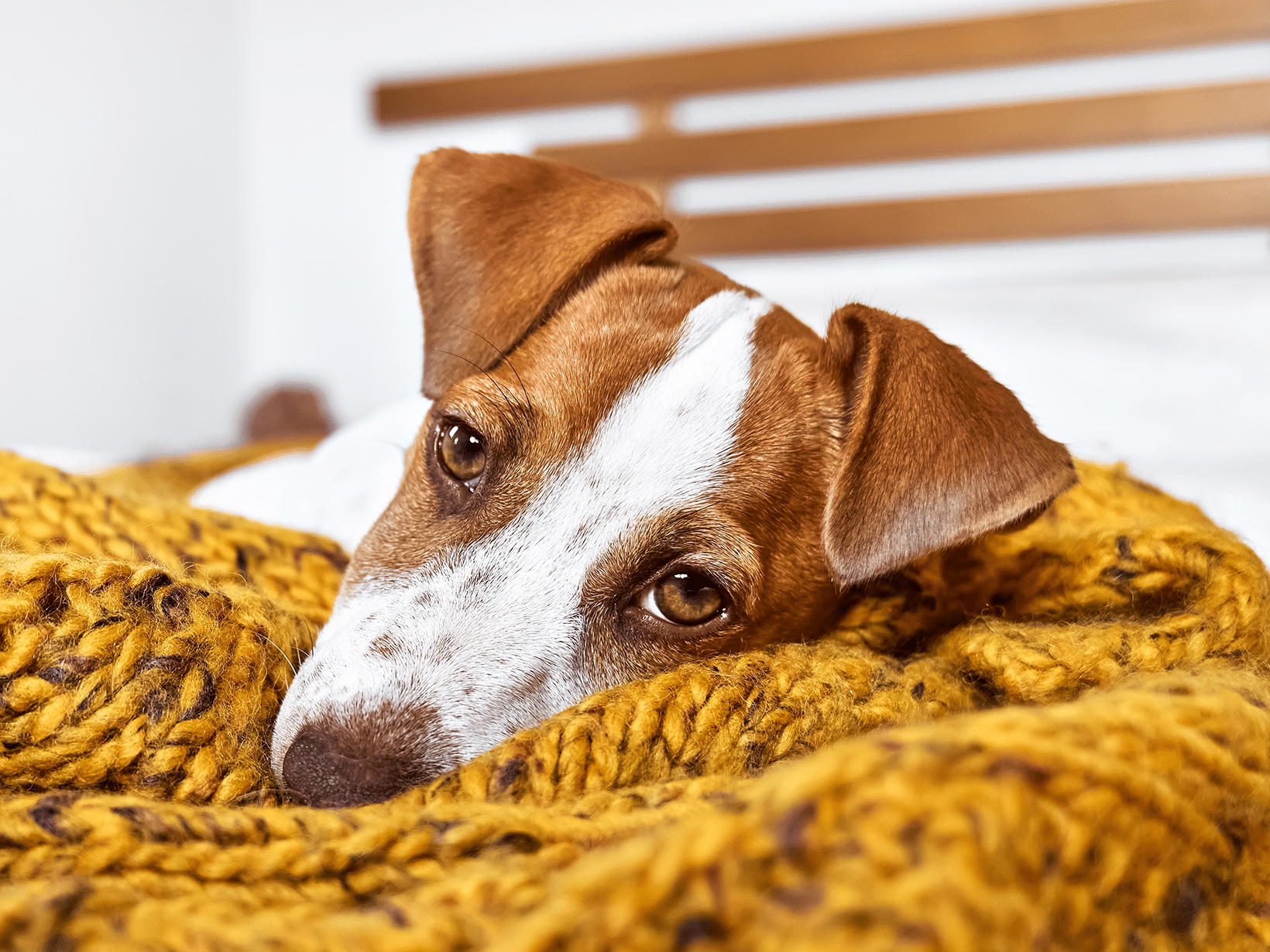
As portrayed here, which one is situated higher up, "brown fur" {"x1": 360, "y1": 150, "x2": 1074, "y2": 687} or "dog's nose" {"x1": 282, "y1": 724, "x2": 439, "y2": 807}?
"brown fur" {"x1": 360, "y1": 150, "x2": 1074, "y2": 687}

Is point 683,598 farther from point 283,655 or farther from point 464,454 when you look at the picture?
point 283,655

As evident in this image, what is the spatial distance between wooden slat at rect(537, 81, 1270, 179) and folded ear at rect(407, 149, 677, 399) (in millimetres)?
2137

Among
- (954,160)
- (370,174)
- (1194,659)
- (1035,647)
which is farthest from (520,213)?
(370,174)

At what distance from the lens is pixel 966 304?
9.51 feet

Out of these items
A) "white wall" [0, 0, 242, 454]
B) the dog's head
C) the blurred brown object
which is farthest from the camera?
"white wall" [0, 0, 242, 454]

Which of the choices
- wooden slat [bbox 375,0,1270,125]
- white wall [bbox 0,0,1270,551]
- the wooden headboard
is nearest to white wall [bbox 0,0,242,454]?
white wall [bbox 0,0,1270,551]

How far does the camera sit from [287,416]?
374cm

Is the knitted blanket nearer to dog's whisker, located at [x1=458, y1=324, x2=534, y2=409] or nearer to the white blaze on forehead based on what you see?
the white blaze on forehead

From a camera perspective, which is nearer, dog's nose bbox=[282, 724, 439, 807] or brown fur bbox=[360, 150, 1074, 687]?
dog's nose bbox=[282, 724, 439, 807]

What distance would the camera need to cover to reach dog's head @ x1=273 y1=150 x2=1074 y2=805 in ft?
3.49

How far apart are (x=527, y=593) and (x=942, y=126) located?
3.21 metres

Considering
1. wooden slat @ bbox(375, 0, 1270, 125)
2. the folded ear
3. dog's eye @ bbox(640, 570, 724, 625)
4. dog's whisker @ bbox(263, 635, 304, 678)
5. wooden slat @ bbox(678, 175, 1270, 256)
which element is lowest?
dog's whisker @ bbox(263, 635, 304, 678)

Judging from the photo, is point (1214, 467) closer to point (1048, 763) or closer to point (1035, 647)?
point (1035, 647)

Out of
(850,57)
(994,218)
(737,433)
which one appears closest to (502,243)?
(737,433)
